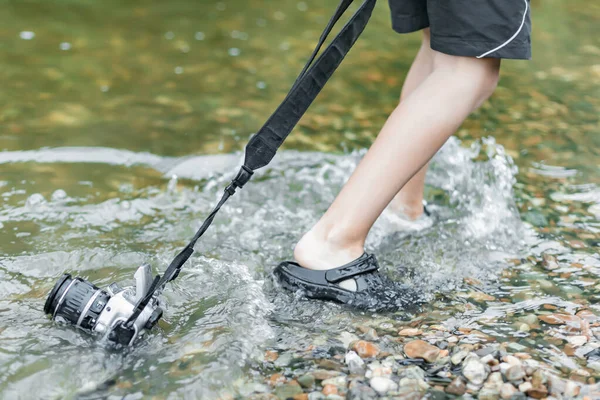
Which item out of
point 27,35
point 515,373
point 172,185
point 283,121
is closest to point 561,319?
point 515,373

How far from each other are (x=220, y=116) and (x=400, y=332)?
197 cm

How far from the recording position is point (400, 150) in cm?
188

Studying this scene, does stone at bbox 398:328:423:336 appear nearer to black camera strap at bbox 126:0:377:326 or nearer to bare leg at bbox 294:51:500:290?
bare leg at bbox 294:51:500:290

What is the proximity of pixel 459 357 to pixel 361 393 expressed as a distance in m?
0.29

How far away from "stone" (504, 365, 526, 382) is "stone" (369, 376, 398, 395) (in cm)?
28

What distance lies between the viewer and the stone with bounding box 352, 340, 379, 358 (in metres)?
1.70

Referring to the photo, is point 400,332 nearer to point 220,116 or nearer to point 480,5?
point 480,5

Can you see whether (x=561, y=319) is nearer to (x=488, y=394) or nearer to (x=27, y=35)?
(x=488, y=394)

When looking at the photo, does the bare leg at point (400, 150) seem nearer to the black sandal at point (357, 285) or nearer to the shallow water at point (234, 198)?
the black sandal at point (357, 285)

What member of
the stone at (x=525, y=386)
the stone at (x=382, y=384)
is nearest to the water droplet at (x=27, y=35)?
the stone at (x=382, y=384)

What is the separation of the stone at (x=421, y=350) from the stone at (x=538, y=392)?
24cm

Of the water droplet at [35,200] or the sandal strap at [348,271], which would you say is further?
the water droplet at [35,200]

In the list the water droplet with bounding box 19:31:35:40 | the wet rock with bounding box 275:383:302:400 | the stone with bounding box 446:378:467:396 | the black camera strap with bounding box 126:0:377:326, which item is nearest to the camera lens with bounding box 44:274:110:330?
the black camera strap with bounding box 126:0:377:326

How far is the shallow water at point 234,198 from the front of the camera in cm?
172
